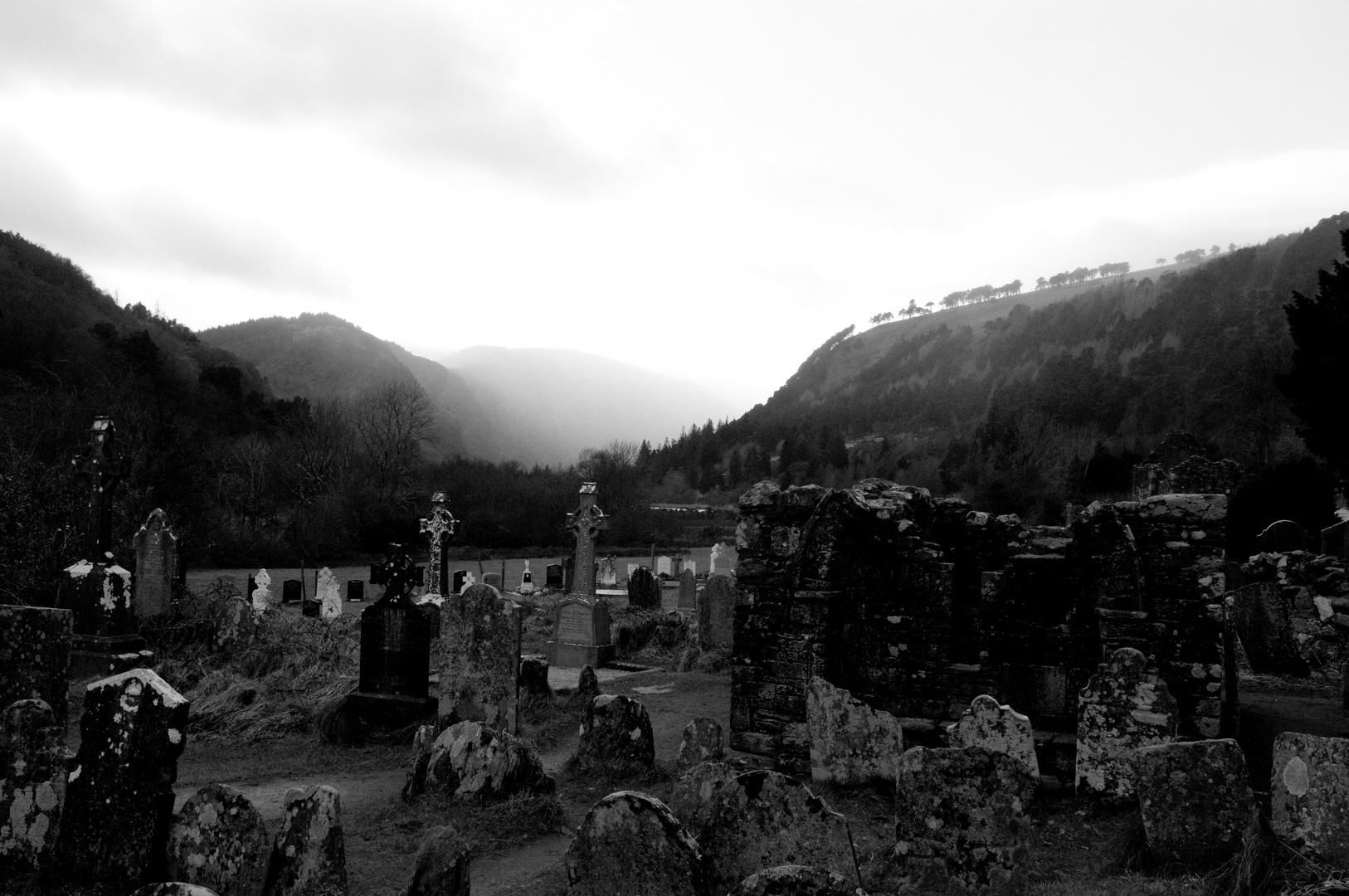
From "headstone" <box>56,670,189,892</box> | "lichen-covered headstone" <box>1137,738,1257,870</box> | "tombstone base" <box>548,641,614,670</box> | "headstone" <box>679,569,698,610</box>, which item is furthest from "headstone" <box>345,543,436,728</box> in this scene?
"headstone" <box>679,569,698,610</box>

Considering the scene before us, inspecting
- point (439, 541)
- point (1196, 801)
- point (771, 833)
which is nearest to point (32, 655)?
point (771, 833)

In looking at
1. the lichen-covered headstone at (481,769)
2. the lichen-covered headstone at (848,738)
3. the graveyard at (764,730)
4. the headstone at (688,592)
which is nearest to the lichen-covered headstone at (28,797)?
the graveyard at (764,730)

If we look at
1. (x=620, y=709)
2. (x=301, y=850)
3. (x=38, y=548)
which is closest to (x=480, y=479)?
(x=38, y=548)

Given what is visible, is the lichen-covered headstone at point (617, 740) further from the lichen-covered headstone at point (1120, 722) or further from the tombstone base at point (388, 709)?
the lichen-covered headstone at point (1120, 722)

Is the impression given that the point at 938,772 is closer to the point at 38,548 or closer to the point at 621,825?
the point at 621,825

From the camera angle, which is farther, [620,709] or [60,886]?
[620,709]

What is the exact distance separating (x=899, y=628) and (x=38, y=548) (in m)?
13.8

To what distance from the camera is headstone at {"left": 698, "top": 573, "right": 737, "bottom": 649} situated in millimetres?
16297

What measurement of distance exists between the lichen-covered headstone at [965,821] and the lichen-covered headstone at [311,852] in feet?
10.3

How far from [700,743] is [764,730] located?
1445 mm

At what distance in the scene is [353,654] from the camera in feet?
41.1

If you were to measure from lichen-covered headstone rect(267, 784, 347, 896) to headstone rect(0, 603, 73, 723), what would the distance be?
2.94 metres

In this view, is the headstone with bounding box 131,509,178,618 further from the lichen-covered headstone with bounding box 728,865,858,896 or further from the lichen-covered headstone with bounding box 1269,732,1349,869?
the lichen-covered headstone with bounding box 1269,732,1349,869

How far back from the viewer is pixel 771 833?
4.59 metres
